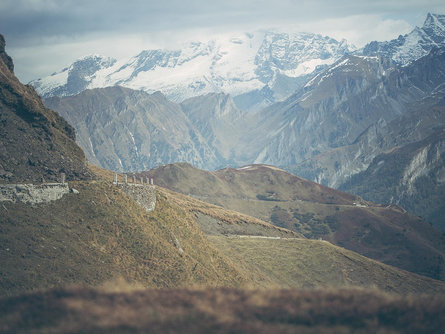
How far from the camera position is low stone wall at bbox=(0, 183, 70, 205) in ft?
173

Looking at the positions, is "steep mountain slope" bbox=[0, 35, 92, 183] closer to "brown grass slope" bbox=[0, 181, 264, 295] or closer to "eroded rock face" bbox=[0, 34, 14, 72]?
"brown grass slope" bbox=[0, 181, 264, 295]

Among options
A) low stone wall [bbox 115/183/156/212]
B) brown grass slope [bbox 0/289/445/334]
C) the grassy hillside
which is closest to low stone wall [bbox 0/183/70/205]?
low stone wall [bbox 115/183/156/212]

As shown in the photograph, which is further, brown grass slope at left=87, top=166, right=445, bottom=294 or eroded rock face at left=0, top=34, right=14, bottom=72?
brown grass slope at left=87, top=166, right=445, bottom=294

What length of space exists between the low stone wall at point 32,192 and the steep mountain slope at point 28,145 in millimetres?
4425

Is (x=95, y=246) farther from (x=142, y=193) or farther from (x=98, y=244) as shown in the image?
(x=142, y=193)

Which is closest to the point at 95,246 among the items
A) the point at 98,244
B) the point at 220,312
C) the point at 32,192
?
the point at 98,244

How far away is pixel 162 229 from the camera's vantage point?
6388 centimetres

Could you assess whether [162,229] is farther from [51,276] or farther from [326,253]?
[326,253]

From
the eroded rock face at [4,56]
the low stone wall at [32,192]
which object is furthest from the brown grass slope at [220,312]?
the eroded rock face at [4,56]

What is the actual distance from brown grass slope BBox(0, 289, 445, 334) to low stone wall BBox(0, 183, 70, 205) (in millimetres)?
26174

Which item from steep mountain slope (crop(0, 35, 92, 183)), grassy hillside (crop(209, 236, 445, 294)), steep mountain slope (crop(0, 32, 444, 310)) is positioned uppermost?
steep mountain slope (crop(0, 35, 92, 183))

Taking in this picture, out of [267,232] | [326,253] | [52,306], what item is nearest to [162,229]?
[52,306]

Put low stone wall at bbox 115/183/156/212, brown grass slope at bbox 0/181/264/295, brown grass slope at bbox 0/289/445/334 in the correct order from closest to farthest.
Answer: brown grass slope at bbox 0/289/445/334 < brown grass slope at bbox 0/181/264/295 < low stone wall at bbox 115/183/156/212

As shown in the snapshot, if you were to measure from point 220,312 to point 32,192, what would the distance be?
3538 centimetres
